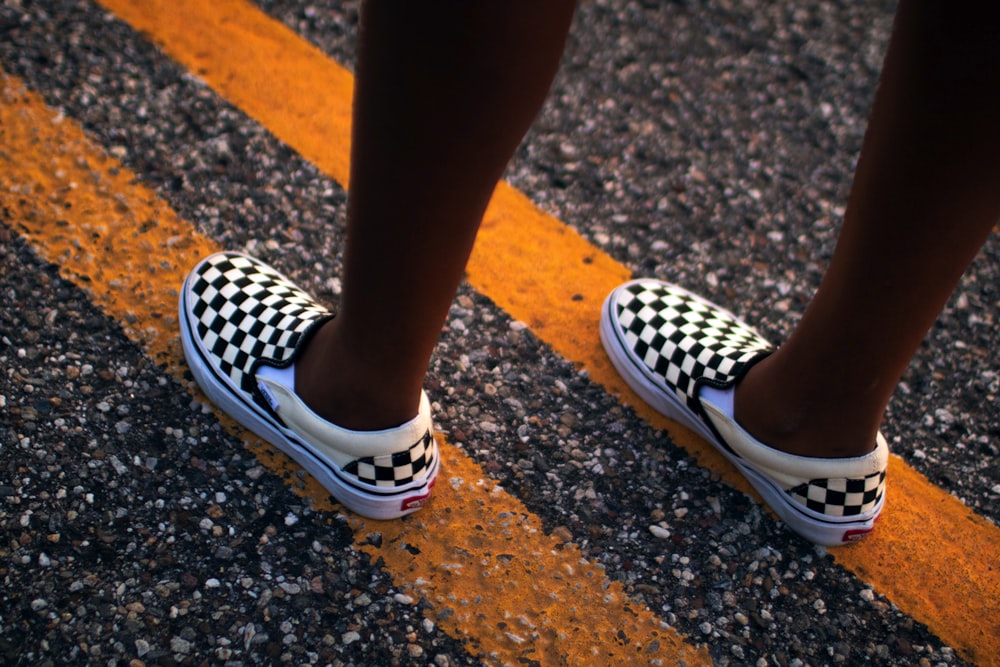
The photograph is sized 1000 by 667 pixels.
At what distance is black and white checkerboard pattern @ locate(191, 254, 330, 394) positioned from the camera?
4.74 feet

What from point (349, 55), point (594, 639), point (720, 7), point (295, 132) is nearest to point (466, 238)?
point (594, 639)

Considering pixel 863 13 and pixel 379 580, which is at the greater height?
pixel 863 13

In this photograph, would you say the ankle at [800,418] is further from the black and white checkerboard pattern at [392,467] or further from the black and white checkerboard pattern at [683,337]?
the black and white checkerboard pattern at [392,467]

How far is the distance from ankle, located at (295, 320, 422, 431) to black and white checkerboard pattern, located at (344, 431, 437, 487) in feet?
0.18

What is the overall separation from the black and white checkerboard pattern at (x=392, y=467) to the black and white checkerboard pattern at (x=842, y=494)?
0.67 meters

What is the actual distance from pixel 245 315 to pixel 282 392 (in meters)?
0.19

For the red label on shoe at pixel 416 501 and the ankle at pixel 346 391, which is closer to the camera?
the ankle at pixel 346 391

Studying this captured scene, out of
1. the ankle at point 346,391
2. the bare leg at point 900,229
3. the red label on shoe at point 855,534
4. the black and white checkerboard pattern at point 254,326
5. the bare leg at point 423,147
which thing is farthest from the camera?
the red label on shoe at point 855,534

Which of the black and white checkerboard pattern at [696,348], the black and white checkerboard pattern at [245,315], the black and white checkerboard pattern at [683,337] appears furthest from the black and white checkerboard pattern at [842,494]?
the black and white checkerboard pattern at [245,315]

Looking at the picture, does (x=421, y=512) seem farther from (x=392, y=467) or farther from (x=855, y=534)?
(x=855, y=534)

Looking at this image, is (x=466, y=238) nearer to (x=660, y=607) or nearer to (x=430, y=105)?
(x=430, y=105)

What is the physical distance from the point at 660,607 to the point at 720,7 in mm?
2004

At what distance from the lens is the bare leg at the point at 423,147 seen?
89 cm

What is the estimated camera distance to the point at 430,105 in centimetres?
94
